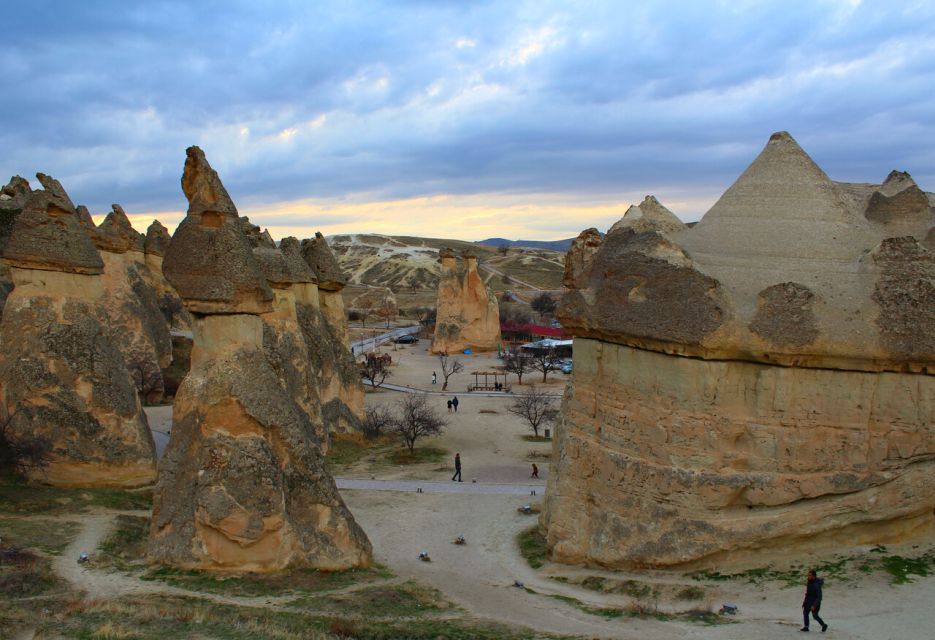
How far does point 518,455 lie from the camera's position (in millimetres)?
24266

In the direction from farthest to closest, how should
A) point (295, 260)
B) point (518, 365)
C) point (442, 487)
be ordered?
1. point (518, 365)
2. point (295, 260)
3. point (442, 487)

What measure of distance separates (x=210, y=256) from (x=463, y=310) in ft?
125

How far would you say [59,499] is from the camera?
14.7m

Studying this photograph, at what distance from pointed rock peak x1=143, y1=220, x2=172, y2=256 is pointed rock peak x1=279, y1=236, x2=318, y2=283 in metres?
11.4

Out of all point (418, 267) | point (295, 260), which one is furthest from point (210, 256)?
point (418, 267)

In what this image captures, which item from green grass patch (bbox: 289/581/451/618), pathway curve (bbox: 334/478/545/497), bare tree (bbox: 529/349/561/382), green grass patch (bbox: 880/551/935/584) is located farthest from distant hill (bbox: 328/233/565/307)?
green grass patch (bbox: 880/551/935/584)

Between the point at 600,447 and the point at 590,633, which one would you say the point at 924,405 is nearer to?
the point at 600,447

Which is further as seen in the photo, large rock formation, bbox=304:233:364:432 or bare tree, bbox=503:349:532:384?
bare tree, bbox=503:349:532:384

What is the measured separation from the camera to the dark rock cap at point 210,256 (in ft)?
38.7

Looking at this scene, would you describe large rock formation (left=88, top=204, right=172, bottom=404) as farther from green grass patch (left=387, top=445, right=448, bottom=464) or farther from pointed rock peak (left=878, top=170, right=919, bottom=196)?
pointed rock peak (left=878, top=170, right=919, bottom=196)

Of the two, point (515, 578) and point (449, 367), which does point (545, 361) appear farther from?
point (515, 578)

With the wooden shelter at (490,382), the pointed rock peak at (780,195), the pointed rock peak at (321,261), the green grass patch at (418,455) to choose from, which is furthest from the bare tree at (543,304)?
the pointed rock peak at (780,195)

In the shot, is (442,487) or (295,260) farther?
(295,260)

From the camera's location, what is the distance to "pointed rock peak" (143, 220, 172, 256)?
3428 centimetres
